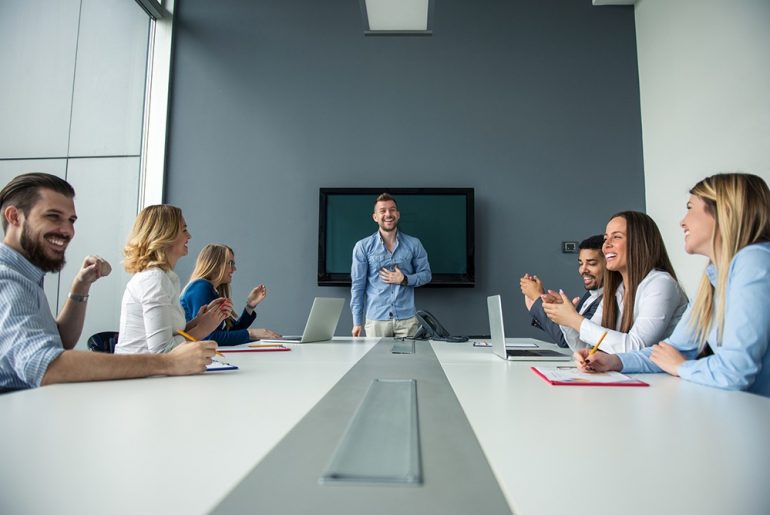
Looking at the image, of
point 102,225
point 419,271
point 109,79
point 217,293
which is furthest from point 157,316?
point 109,79

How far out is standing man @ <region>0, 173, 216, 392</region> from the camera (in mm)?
1067

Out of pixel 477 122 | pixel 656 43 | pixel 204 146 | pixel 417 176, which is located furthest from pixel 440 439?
pixel 656 43

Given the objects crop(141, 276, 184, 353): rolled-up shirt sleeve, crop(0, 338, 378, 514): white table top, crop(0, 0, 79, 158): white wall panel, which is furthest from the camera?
crop(0, 0, 79, 158): white wall panel

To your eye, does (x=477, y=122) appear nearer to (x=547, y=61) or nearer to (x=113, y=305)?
(x=547, y=61)

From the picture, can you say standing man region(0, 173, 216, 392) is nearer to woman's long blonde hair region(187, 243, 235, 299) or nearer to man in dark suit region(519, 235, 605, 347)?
woman's long blonde hair region(187, 243, 235, 299)

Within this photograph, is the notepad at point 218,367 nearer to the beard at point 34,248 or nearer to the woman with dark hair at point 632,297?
→ the beard at point 34,248

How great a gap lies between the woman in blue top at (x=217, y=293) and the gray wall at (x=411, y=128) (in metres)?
1.35

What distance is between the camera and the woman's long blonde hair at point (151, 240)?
67.9 inches

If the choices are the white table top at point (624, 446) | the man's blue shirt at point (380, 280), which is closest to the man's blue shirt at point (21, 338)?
the white table top at point (624, 446)

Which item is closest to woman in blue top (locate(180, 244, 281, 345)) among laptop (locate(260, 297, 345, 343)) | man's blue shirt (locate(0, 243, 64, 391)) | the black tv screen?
laptop (locate(260, 297, 345, 343))

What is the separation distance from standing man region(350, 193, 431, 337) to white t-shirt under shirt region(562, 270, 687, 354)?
1.65m

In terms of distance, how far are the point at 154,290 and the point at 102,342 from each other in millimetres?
513

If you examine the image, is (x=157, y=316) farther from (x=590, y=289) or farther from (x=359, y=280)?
(x=590, y=289)

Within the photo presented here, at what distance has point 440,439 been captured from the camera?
2.33 ft
